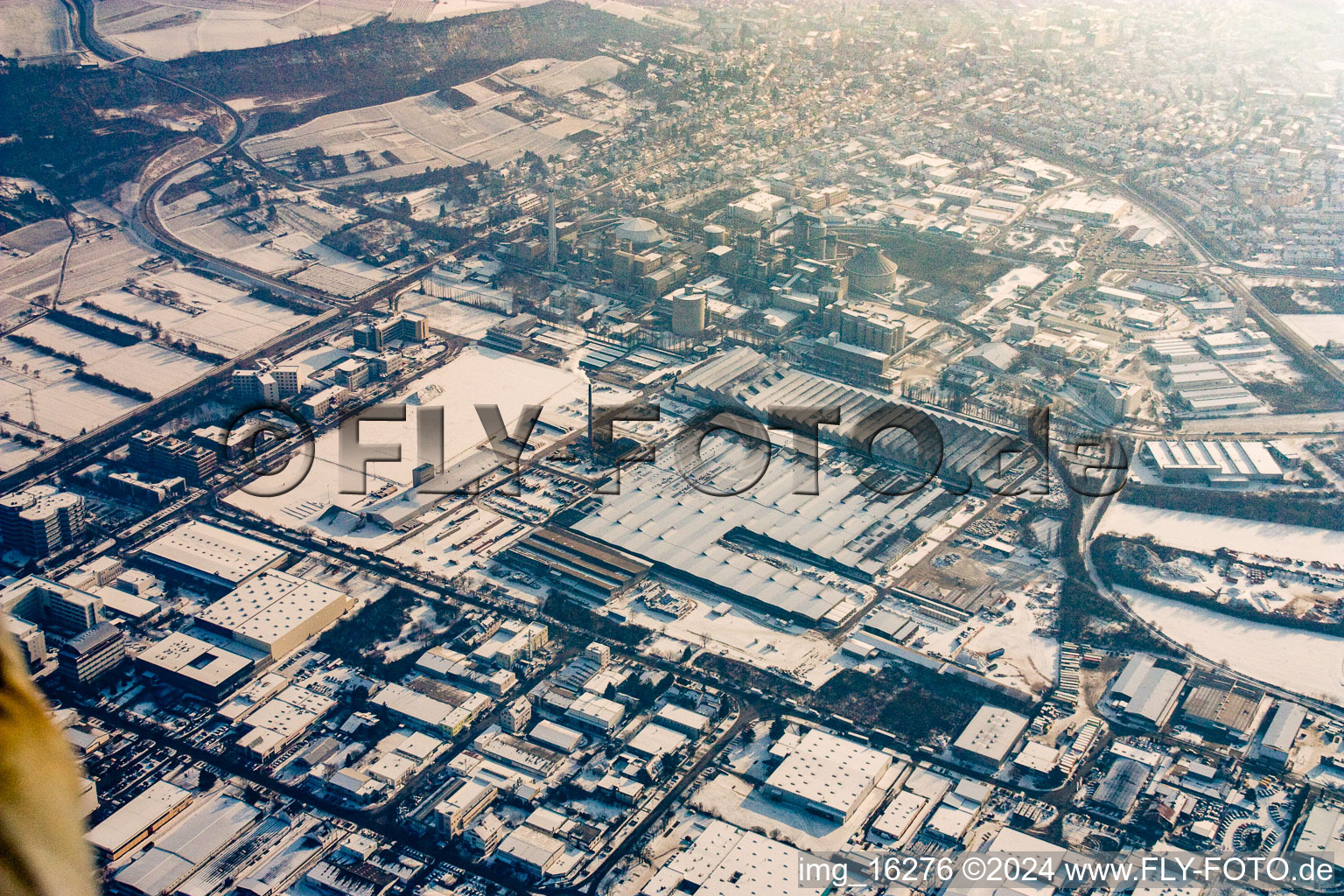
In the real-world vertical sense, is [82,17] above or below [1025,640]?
above

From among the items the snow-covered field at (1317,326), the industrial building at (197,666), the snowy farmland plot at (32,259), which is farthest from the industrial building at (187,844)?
the snow-covered field at (1317,326)

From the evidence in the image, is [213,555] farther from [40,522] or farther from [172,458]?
[172,458]

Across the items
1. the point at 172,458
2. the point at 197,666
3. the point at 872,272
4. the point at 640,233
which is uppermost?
the point at 640,233

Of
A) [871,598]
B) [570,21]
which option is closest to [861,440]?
[871,598]

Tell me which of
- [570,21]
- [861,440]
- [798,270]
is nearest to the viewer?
[861,440]

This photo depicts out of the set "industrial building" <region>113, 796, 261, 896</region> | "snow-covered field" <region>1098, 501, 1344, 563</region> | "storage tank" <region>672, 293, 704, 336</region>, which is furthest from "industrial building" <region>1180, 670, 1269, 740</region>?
"storage tank" <region>672, 293, 704, 336</region>

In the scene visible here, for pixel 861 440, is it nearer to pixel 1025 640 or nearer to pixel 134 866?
pixel 1025 640

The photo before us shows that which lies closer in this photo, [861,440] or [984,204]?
[861,440]

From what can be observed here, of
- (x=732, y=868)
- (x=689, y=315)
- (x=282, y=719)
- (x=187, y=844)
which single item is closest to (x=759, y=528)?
(x=732, y=868)
